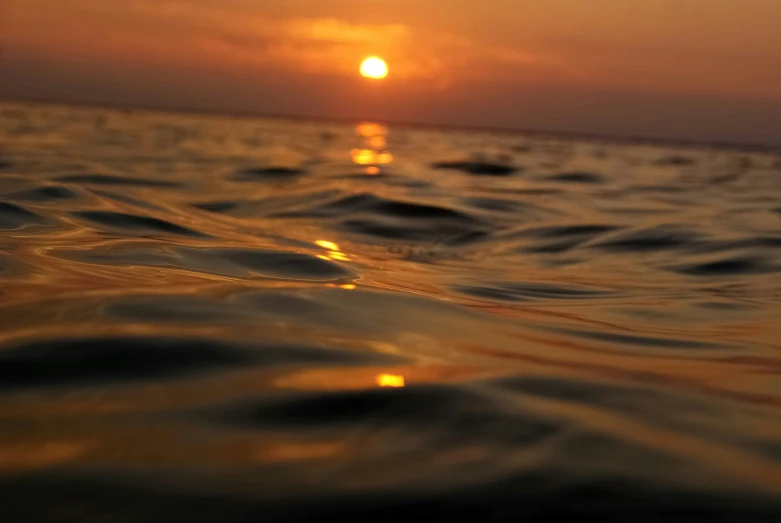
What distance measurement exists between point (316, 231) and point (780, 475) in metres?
4.94

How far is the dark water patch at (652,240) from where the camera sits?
6113 mm

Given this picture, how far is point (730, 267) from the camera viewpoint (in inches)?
A: 204

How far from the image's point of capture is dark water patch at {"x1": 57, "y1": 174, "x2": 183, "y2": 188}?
7.79 m

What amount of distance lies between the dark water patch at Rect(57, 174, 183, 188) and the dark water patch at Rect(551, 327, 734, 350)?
578 cm

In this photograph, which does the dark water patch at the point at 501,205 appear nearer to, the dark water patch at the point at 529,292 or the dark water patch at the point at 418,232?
the dark water patch at the point at 418,232

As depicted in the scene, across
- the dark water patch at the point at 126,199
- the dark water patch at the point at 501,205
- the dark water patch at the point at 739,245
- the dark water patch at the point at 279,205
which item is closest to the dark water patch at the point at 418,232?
the dark water patch at the point at 279,205

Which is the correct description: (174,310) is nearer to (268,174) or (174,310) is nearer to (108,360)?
(108,360)

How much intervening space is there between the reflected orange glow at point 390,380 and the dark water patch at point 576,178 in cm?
1153

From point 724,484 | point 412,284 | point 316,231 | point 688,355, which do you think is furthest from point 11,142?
point 724,484

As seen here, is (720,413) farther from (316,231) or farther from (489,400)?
(316,231)

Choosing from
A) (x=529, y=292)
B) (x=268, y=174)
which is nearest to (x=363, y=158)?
(x=268, y=174)

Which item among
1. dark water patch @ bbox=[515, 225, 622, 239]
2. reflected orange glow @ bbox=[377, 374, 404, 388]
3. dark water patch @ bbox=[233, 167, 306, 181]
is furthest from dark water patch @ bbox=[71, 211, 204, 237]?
dark water patch @ bbox=[233, 167, 306, 181]

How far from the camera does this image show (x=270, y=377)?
6.47 ft

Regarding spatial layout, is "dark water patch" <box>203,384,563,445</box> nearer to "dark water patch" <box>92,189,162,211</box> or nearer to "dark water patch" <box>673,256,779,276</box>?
"dark water patch" <box>673,256,779,276</box>
